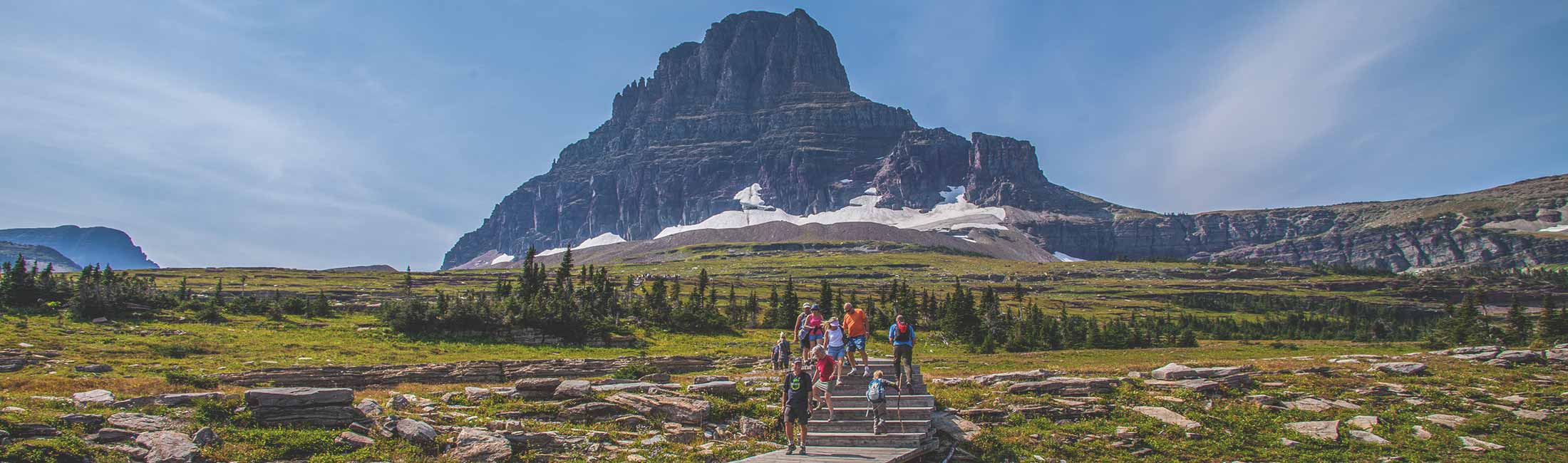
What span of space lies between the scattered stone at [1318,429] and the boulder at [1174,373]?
6.21 meters

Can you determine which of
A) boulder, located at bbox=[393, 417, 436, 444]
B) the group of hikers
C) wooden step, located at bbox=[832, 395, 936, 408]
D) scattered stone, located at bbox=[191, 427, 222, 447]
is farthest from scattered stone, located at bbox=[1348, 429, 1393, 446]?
scattered stone, located at bbox=[191, 427, 222, 447]

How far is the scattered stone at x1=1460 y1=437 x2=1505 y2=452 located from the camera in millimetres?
18781

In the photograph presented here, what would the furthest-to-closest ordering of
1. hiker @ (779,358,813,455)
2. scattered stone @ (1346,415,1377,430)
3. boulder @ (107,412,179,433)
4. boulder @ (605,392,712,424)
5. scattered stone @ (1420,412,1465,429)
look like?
boulder @ (605,392,712,424) → scattered stone @ (1420,412,1465,429) → scattered stone @ (1346,415,1377,430) → hiker @ (779,358,813,455) → boulder @ (107,412,179,433)

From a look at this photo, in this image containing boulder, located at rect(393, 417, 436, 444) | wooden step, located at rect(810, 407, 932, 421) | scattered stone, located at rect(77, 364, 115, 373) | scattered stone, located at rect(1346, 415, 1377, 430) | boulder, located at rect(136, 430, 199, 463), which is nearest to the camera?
boulder, located at rect(136, 430, 199, 463)

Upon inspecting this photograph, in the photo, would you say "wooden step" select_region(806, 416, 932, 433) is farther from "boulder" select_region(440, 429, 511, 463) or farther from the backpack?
"boulder" select_region(440, 429, 511, 463)

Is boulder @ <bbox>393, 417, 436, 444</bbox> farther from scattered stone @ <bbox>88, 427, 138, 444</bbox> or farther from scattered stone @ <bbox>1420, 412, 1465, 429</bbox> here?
scattered stone @ <bbox>1420, 412, 1465, 429</bbox>

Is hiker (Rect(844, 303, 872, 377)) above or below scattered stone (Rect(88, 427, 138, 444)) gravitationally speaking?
above

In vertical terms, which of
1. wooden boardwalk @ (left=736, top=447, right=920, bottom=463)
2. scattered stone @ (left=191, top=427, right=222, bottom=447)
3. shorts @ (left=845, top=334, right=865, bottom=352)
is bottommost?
wooden boardwalk @ (left=736, top=447, right=920, bottom=463)

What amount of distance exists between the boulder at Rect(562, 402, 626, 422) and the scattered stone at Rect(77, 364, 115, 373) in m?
26.1

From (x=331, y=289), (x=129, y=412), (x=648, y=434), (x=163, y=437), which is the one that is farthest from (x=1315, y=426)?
(x=331, y=289)

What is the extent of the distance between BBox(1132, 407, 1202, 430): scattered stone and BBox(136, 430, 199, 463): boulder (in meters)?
25.7

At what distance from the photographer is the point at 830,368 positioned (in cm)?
2084

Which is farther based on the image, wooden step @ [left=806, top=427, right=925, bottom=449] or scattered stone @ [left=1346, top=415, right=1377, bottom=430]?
scattered stone @ [left=1346, top=415, right=1377, bottom=430]

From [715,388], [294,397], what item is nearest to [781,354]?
[715,388]
